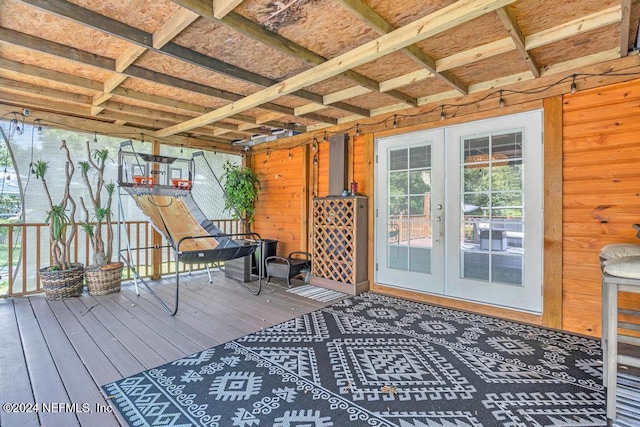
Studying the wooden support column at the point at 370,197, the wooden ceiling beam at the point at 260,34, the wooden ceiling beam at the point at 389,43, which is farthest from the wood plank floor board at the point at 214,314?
the wooden ceiling beam at the point at 260,34

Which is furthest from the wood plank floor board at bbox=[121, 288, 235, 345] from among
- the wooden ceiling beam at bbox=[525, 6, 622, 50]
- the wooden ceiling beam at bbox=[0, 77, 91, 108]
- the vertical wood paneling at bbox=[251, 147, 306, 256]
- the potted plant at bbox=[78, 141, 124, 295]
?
the wooden ceiling beam at bbox=[525, 6, 622, 50]

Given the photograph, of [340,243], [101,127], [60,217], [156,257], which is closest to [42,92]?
[101,127]

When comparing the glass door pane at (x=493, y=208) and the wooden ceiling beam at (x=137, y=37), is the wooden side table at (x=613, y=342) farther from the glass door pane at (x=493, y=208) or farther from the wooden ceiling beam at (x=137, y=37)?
the wooden ceiling beam at (x=137, y=37)

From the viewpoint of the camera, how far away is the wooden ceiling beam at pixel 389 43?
191 cm

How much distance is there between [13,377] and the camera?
2.13m

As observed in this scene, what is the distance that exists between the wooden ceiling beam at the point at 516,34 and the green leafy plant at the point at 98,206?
16.3 ft

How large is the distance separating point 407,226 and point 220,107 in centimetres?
307

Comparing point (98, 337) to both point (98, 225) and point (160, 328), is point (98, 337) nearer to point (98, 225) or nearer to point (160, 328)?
point (160, 328)

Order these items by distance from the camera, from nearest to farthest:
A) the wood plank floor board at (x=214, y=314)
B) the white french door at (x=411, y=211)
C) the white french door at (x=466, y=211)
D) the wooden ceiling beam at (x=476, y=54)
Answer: the wooden ceiling beam at (x=476, y=54) → the wood plank floor board at (x=214, y=314) → the white french door at (x=466, y=211) → the white french door at (x=411, y=211)

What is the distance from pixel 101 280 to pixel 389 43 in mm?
4536

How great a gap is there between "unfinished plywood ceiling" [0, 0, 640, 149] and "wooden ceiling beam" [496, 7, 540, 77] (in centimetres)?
2

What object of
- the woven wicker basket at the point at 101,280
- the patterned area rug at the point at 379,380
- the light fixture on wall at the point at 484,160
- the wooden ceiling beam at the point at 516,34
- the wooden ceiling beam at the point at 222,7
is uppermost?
the wooden ceiling beam at the point at 516,34

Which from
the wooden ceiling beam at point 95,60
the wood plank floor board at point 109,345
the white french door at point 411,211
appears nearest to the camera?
Answer: the wood plank floor board at point 109,345

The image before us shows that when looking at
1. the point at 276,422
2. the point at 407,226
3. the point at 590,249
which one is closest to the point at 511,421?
the point at 276,422
